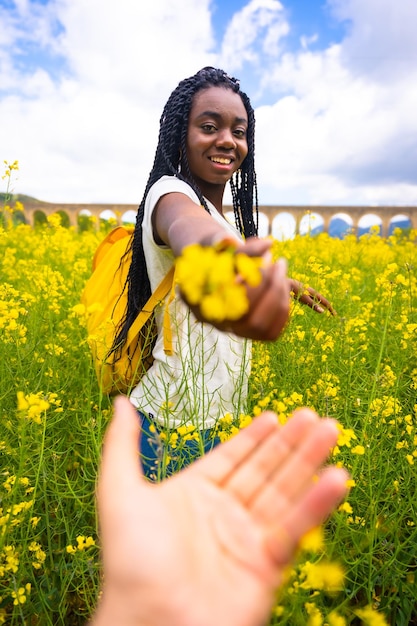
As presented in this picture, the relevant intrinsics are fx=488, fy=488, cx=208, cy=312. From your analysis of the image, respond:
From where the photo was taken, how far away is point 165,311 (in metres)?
1.18

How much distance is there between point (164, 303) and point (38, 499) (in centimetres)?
66

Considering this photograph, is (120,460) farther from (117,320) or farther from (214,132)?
(214,132)

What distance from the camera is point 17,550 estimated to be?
45.2 inches

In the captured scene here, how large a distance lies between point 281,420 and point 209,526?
468mm

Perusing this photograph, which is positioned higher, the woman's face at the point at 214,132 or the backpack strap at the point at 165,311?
the woman's face at the point at 214,132

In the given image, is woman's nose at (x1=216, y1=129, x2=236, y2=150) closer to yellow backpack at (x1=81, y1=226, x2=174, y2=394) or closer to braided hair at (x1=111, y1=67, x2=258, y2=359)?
braided hair at (x1=111, y1=67, x2=258, y2=359)

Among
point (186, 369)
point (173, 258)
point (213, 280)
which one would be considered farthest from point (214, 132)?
point (213, 280)

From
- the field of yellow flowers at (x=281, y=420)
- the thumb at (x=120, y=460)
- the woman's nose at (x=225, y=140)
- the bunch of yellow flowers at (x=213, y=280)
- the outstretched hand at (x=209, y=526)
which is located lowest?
the field of yellow flowers at (x=281, y=420)

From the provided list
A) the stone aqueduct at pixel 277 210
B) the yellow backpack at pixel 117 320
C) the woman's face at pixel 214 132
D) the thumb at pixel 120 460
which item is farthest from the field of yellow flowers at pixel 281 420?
the stone aqueduct at pixel 277 210

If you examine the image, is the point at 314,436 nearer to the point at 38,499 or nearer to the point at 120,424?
the point at 120,424

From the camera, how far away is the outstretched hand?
477mm

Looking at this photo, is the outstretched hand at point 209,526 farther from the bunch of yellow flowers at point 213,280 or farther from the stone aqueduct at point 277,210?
the stone aqueduct at point 277,210

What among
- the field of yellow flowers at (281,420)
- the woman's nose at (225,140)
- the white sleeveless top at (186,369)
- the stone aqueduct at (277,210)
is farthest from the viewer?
the stone aqueduct at (277,210)

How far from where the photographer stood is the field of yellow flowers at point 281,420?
1.00m
